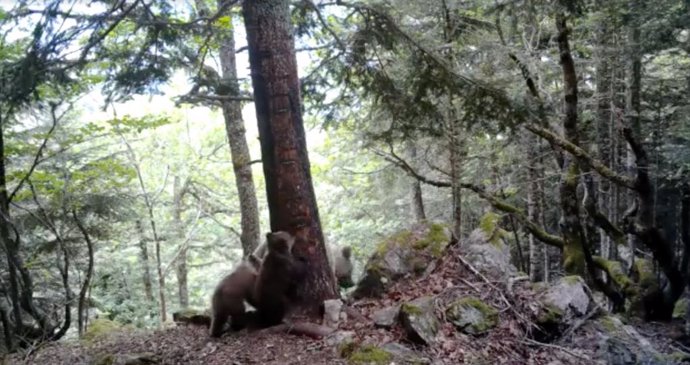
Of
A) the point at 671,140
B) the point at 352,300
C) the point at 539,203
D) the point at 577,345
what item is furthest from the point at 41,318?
the point at 671,140

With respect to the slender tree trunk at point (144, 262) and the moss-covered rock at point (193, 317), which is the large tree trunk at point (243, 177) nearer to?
the moss-covered rock at point (193, 317)

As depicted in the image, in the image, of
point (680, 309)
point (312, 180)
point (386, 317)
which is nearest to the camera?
point (386, 317)

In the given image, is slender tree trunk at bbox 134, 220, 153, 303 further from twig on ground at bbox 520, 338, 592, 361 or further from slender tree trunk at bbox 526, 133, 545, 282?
twig on ground at bbox 520, 338, 592, 361

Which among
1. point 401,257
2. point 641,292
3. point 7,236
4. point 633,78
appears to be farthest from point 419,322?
point 633,78

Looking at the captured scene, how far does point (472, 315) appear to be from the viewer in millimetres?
5832

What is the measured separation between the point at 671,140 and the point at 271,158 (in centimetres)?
1096

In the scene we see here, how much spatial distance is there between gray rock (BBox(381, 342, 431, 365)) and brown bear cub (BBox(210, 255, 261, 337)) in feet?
6.32

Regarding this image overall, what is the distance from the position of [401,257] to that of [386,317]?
172cm

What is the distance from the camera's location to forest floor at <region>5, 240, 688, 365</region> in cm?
515

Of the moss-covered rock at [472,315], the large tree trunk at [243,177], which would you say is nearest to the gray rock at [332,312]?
the moss-covered rock at [472,315]

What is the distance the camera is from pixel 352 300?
6.77 metres

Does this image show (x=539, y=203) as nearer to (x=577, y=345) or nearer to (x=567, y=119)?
(x=567, y=119)

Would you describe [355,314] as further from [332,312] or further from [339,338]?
[339,338]

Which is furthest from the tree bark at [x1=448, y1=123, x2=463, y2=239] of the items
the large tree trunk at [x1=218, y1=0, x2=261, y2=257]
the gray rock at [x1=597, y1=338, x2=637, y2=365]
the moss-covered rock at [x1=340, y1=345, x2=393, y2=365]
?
the moss-covered rock at [x1=340, y1=345, x2=393, y2=365]
